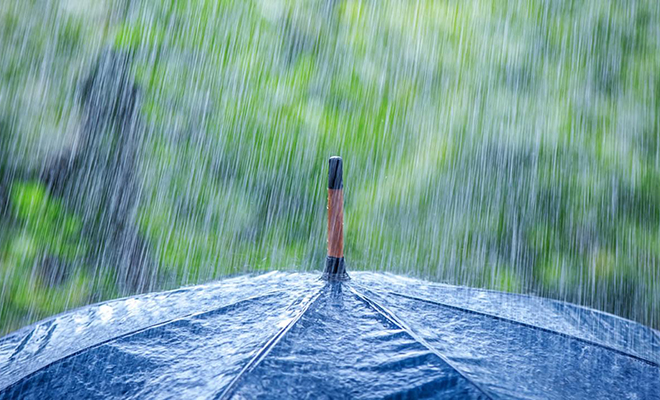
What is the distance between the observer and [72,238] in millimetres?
4895

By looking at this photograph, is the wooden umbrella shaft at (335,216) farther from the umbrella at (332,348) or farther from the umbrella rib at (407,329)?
the umbrella rib at (407,329)

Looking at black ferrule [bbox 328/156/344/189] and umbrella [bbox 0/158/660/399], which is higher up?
black ferrule [bbox 328/156/344/189]

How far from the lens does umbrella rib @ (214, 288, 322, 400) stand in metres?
1.31

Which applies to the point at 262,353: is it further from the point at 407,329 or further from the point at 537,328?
the point at 537,328

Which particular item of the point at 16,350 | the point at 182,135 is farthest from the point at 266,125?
the point at 16,350

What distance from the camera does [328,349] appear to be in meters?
1.46

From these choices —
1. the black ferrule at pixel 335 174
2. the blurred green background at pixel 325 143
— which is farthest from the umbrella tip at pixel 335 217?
the blurred green background at pixel 325 143

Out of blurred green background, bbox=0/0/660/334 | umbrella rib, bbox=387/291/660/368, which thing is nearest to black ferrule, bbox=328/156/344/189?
umbrella rib, bbox=387/291/660/368

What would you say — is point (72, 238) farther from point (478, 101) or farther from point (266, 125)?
point (478, 101)

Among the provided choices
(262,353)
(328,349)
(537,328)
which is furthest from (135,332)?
(537,328)

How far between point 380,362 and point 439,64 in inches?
130

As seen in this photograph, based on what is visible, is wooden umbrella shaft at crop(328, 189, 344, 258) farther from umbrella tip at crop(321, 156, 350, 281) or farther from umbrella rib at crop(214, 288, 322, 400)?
umbrella rib at crop(214, 288, 322, 400)

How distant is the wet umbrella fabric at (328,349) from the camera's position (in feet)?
4.50

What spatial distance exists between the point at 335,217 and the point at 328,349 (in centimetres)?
38
